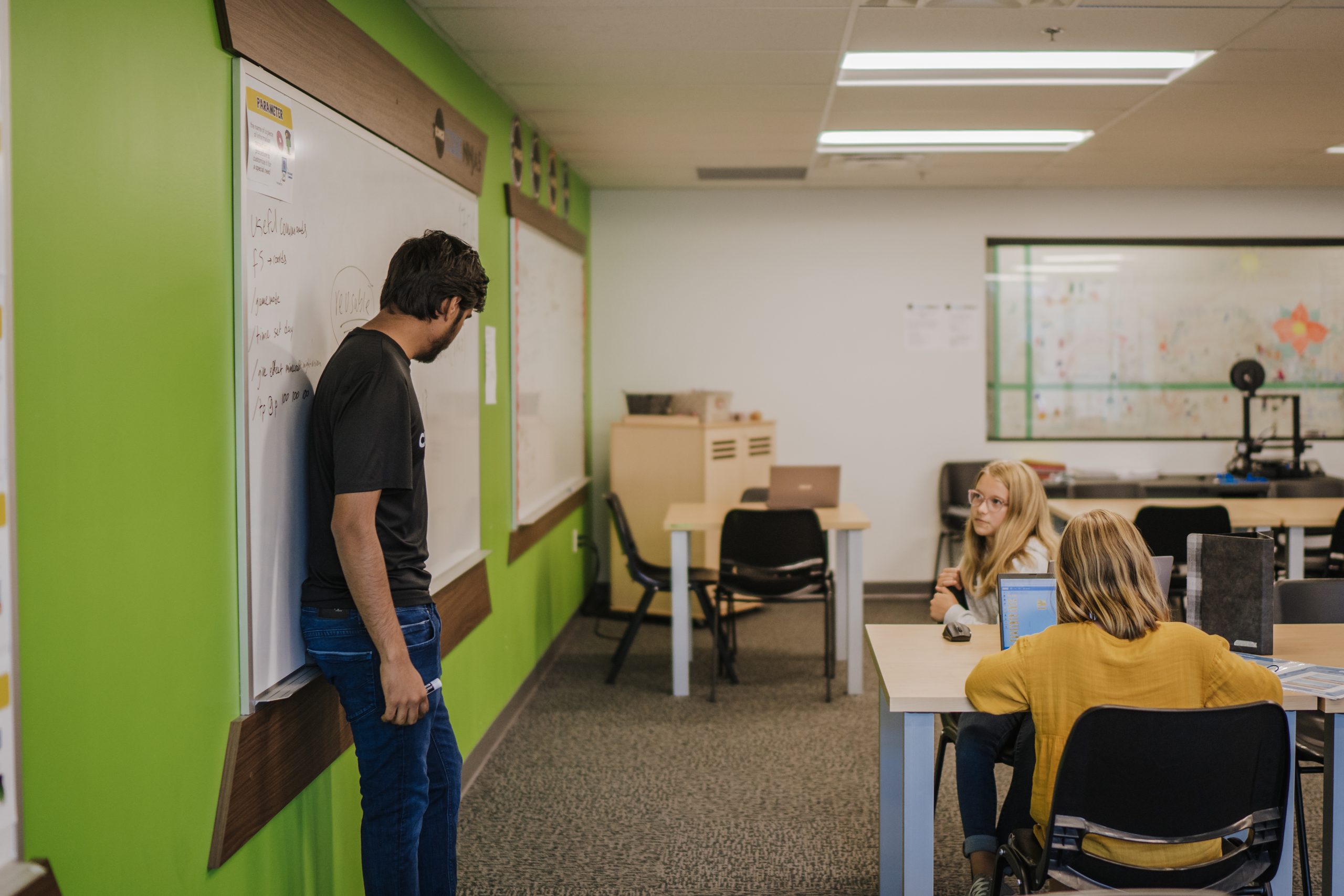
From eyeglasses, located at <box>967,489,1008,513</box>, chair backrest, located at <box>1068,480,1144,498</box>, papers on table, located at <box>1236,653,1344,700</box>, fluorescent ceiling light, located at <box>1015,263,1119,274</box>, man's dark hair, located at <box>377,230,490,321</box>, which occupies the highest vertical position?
fluorescent ceiling light, located at <box>1015,263,1119,274</box>

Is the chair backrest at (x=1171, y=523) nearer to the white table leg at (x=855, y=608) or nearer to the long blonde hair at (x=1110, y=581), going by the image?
the white table leg at (x=855, y=608)

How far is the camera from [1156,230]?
6.30m

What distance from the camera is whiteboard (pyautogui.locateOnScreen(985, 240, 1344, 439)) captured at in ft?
20.8

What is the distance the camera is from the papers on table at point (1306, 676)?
6.70 ft

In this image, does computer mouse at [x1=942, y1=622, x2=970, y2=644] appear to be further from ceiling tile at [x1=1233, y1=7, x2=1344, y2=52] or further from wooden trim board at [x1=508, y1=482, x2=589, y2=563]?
ceiling tile at [x1=1233, y1=7, x2=1344, y2=52]

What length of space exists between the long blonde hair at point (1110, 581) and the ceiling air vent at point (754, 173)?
13.0 feet

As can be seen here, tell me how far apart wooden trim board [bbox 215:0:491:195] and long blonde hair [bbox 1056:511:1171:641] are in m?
1.83

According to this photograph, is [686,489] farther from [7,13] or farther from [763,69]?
[7,13]

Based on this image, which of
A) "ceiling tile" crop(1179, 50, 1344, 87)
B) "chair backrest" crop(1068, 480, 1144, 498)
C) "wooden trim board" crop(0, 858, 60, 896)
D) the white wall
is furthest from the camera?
the white wall

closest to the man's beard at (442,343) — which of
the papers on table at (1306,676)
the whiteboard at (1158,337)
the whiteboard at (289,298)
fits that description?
the whiteboard at (289,298)

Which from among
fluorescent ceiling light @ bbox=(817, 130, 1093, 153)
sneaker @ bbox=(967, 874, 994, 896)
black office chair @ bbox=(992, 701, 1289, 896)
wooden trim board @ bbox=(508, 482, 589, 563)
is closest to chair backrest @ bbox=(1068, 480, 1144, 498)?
fluorescent ceiling light @ bbox=(817, 130, 1093, 153)

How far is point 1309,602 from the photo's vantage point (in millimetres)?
2801

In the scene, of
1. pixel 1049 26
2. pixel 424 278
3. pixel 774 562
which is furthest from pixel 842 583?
pixel 424 278

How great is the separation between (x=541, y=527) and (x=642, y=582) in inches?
21.2
